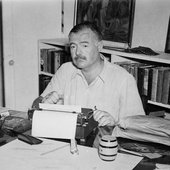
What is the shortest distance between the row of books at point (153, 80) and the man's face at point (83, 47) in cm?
74

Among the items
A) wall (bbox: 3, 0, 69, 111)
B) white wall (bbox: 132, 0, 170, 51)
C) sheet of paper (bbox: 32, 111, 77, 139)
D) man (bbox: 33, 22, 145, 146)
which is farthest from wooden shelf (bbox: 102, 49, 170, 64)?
sheet of paper (bbox: 32, 111, 77, 139)

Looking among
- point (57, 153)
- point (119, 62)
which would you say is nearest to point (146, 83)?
point (119, 62)

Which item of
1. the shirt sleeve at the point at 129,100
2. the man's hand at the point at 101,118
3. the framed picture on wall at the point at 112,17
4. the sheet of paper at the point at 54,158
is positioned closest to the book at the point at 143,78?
the framed picture on wall at the point at 112,17

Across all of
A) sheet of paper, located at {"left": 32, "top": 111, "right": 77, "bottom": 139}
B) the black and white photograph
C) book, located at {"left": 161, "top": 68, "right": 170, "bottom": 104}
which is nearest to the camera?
the black and white photograph

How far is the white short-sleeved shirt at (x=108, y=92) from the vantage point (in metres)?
2.15

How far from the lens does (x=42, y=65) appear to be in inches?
148

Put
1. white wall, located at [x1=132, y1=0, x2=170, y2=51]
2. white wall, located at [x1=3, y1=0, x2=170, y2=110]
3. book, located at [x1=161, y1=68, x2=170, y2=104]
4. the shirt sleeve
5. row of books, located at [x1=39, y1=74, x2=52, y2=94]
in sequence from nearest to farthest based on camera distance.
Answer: the shirt sleeve, book, located at [x1=161, y1=68, x2=170, y2=104], white wall, located at [x1=132, y1=0, x2=170, y2=51], white wall, located at [x1=3, y1=0, x2=170, y2=110], row of books, located at [x1=39, y1=74, x2=52, y2=94]

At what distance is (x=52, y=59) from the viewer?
11.9 feet

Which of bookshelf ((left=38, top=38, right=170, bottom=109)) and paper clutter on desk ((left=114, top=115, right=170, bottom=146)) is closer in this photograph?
paper clutter on desk ((left=114, top=115, right=170, bottom=146))

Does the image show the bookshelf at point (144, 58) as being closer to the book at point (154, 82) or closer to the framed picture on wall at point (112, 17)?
the book at point (154, 82)

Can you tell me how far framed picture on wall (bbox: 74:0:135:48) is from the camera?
10.2ft

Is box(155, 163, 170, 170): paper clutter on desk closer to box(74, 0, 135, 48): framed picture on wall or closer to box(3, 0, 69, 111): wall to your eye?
box(74, 0, 135, 48): framed picture on wall

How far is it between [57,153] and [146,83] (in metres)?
1.53

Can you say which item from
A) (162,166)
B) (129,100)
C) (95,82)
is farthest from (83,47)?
(162,166)
